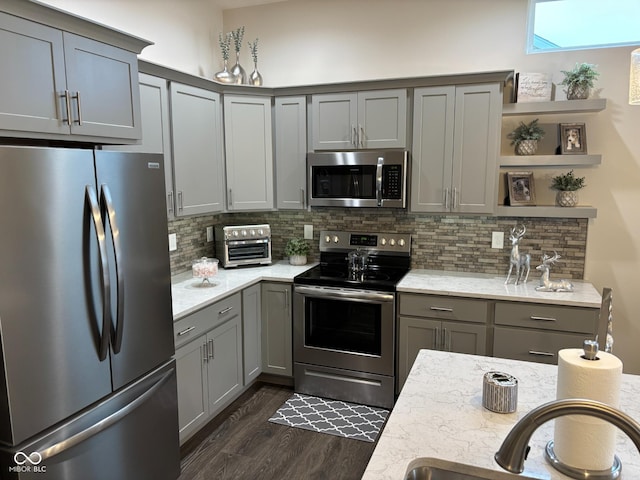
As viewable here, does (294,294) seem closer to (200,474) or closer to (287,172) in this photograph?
(287,172)

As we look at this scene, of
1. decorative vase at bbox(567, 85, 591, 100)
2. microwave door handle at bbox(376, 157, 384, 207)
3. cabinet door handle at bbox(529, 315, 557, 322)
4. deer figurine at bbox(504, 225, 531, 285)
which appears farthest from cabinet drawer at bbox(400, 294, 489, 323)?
decorative vase at bbox(567, 85, 591, 100)

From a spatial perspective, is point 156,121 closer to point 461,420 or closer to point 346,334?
point 346,334

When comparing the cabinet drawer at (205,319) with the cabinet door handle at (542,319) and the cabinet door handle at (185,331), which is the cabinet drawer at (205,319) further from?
the cabinet door handle at (542,319)

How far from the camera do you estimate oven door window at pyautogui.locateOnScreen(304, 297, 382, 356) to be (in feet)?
10.6

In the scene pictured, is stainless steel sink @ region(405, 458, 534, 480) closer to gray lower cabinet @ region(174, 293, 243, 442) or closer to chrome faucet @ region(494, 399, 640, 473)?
chrome faucet @ region(494, 399, 640, 473)

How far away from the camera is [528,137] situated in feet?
10.4

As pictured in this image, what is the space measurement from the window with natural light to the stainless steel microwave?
129 cm

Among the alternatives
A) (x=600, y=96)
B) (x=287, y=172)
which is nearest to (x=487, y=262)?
(x=600, y=96)

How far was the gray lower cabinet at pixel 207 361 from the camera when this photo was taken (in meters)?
2.60

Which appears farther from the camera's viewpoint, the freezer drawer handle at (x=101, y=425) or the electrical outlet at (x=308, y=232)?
the electrical outlet at (x=308, y=232)

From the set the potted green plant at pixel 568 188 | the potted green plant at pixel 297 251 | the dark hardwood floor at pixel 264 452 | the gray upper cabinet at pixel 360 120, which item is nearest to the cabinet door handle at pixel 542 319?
the potted green plant at pixel 568 188

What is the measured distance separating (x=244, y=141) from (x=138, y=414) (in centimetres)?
216

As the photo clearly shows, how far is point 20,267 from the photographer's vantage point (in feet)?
5.15

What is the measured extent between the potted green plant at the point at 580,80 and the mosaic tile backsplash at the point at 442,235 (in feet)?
2.82
